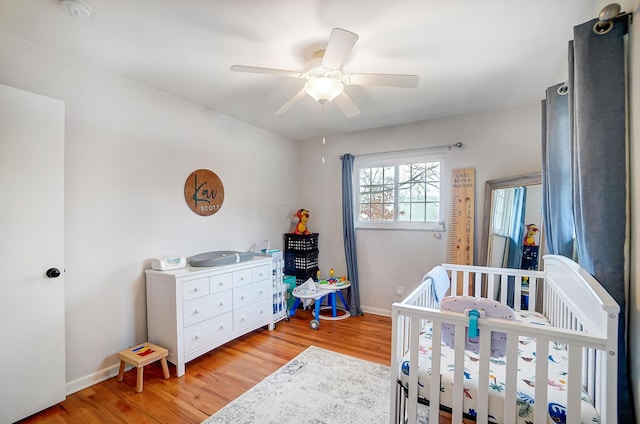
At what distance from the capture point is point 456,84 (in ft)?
7.75

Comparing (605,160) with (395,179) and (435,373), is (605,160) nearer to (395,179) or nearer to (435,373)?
(435,373)

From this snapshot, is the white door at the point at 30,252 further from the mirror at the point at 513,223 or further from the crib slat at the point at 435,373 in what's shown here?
the mirror at the point at 513,223

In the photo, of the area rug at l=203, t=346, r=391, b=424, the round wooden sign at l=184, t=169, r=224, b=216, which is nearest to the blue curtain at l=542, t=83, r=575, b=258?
the area rug at l=203, t=346, r=391, b=424

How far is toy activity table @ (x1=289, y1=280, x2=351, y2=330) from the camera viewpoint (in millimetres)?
3180

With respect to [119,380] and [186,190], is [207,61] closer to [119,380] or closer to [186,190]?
[186,190]

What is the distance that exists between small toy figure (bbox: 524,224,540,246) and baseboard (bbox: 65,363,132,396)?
139 inches

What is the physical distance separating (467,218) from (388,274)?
1120 millimetres

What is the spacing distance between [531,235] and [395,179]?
59.5 inches

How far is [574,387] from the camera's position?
1.06m

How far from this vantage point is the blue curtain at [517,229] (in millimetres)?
2586

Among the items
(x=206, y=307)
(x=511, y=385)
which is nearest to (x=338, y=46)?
(x=511, y=385)

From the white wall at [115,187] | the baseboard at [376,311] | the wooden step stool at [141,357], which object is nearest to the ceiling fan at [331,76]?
the white wall at [115,187]

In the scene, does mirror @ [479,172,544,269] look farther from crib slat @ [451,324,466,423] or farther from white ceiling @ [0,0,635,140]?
crib slat @ [451,324,466,423]

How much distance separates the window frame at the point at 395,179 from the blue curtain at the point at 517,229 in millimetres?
691
